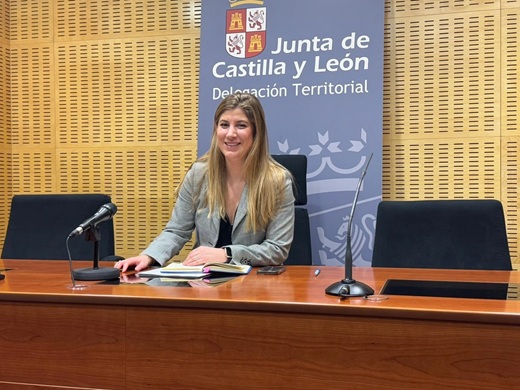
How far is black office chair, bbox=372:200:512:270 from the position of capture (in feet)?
7.20

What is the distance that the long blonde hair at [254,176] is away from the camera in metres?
2.34

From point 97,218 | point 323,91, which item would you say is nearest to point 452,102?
point 323,91

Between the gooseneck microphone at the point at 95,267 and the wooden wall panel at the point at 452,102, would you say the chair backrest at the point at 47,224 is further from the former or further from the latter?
the wooden wall panel at the point at 452,102

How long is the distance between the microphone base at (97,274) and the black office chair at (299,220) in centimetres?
99

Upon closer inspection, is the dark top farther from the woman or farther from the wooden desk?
the wooden desk

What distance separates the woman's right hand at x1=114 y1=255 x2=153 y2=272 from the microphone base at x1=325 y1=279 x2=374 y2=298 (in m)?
0.84

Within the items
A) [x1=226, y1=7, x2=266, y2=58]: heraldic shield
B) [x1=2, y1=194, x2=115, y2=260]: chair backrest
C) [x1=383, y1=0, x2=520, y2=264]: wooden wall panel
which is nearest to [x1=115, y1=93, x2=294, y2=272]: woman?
[x1=2, y1=194, x2=115, y2=260]: chair backrest

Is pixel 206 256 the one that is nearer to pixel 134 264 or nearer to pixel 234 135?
pixel 134 264

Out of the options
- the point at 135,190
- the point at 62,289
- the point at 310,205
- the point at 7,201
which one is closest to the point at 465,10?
the point at 310,205

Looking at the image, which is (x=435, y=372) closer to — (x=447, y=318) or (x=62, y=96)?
(x=447, y=318)

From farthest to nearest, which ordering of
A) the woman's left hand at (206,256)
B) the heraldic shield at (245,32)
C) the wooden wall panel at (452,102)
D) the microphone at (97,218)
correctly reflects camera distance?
the heraldic shield at (245,32)
the wooden wall panel at (452,102)
the woman's left hand at (206,256)
the microphone at (97,218)

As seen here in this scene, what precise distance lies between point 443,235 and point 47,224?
1.92 meters

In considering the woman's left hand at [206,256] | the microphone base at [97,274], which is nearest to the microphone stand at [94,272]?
the microphone base at [97,274]

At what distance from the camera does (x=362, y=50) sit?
3.15 meters
